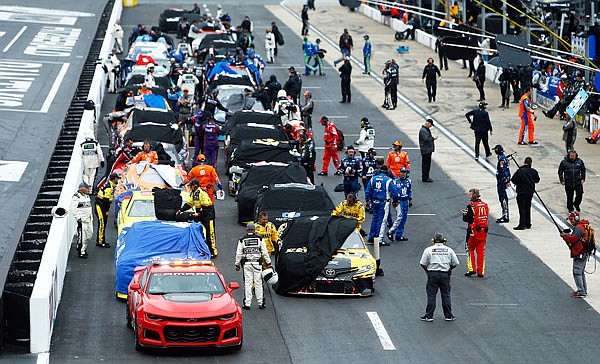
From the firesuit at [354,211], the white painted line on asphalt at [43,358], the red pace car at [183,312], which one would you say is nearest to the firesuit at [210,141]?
the firesuit at [354,211]

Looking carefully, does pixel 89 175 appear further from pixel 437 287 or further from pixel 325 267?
pixel 437 287

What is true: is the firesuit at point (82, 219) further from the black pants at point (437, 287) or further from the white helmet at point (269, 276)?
the black pants at point (437, 287)

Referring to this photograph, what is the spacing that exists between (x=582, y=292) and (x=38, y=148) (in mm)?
18243

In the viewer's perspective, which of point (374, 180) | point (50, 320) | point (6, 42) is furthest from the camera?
point (6, 42)

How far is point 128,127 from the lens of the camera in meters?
34.1

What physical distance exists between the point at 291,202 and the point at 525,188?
15.8 ft

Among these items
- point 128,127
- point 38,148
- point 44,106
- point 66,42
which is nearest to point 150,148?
point 128,127

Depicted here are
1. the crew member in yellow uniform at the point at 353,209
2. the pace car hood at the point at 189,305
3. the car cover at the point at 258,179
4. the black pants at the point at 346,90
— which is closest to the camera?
the pace car hood at the point at 189,305

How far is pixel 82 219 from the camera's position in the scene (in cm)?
2519

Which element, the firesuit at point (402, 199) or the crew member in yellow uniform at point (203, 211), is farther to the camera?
the firesuit at point (402, 199)

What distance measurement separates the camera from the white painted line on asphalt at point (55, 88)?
140 ft

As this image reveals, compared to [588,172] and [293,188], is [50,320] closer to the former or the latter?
[293,188]

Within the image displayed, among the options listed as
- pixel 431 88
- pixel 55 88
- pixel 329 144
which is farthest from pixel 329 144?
pixel 55 88

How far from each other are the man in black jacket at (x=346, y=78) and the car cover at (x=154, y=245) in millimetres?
20015
